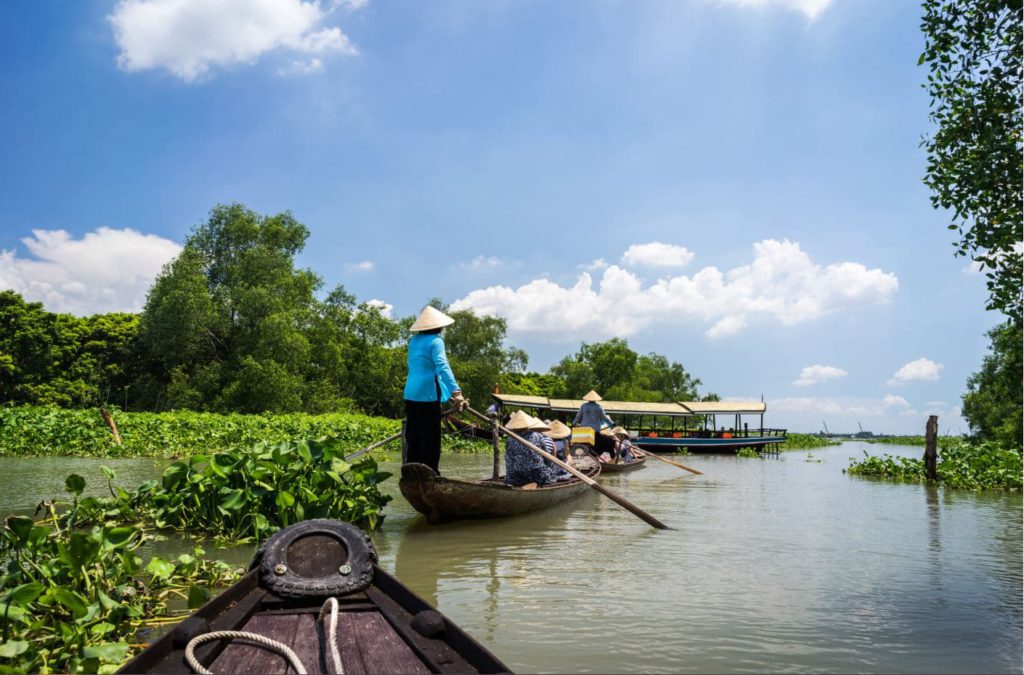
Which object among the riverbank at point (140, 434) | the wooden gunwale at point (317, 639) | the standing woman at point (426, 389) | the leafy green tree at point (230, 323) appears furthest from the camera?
the leafy green tree at point (230, 323)

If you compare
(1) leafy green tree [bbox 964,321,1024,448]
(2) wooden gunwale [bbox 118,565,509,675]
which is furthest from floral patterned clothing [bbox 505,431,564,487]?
(1) leafy green tree [bbox 964,321,1024,448]

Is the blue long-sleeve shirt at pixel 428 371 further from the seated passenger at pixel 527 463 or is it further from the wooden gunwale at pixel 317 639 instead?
the wooden gunwale at pixel 317 639

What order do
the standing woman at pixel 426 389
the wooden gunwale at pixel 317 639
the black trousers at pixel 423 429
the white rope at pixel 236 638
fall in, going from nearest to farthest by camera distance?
the white rope at pixel 236 638 → the wooden gunwale at pixel 317 639 → the standing woman at pixel 426 389 → the black trousers at pixel 423 429

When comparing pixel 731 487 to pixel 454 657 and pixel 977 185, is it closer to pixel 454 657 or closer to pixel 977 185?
pixel 977 185

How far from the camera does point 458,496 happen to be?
23.7 ft

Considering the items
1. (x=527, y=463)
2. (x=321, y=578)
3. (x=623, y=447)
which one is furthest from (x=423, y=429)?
(x=623, y=447)

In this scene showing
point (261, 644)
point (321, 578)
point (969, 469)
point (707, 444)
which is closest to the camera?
point (261, 644)

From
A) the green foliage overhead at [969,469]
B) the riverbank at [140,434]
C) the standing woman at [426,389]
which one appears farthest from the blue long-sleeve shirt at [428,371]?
the green foliage overhead at [969,469]

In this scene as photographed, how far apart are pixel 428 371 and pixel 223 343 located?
106ft

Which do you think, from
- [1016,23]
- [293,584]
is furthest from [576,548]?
[1016,23]

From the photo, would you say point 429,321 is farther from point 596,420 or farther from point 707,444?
point 707,444

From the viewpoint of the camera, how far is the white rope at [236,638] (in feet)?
7.41

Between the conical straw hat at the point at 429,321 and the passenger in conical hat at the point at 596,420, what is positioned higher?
the conical straw hat at the point at 429,321

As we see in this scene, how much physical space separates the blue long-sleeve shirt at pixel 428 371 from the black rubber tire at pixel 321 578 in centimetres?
317
